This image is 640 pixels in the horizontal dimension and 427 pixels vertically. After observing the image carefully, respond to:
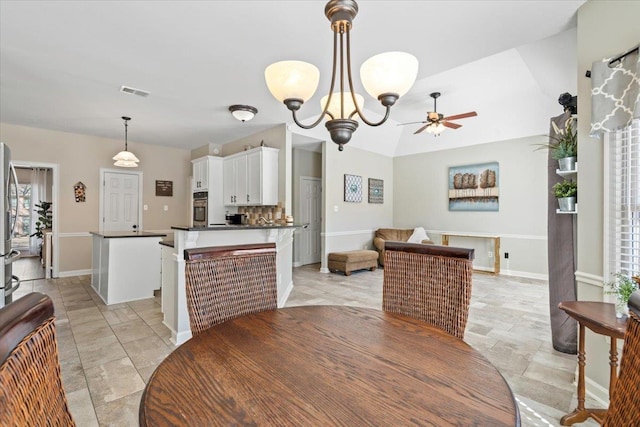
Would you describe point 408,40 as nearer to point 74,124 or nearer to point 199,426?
point 199,426

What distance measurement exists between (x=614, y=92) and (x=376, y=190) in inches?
214

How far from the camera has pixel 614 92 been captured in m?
1.84

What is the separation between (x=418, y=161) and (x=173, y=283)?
5.88 m

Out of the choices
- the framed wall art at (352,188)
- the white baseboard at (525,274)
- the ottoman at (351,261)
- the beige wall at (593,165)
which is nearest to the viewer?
the beige wall at (593,165)

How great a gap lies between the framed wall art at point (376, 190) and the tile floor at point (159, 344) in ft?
8.78

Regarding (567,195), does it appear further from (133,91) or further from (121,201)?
(121,201)

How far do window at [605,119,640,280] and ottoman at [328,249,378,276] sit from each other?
4.06 meters

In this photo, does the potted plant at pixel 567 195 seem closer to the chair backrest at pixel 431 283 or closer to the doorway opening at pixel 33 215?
the chair backrest at pixel 431 283

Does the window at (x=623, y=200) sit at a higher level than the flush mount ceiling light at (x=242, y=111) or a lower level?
lower

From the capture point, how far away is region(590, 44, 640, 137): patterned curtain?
1.74m

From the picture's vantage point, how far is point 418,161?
283 inches

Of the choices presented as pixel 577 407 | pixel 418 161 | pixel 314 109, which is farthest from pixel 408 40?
pixel 418 161

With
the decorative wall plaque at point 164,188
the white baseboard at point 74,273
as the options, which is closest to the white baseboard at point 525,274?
the decorative wall plaque at point 164,188

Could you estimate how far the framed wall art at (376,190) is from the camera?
23.3 ft
